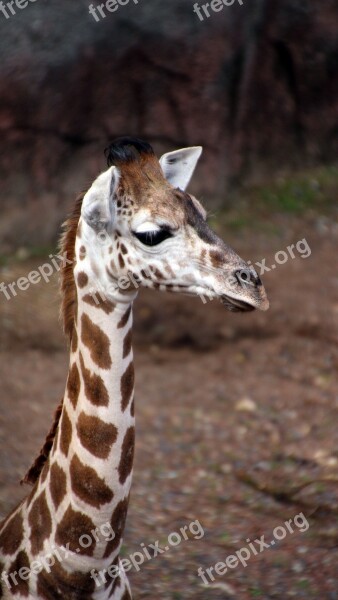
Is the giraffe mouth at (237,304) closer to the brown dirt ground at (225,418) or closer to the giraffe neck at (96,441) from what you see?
the giraffe neck at (96,441)

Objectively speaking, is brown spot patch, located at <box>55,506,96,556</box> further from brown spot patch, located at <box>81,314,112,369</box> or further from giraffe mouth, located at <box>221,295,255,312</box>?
giraffe mouth, located at <box>221,295,255,312</box>

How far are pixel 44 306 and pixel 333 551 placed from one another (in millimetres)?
2784

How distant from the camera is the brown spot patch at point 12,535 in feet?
12.0

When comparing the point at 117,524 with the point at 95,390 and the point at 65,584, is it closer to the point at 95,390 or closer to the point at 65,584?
the point at 65,584

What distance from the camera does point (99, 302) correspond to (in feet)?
10.7

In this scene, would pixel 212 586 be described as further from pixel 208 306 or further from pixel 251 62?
pixel 251 62

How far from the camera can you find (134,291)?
3.26m

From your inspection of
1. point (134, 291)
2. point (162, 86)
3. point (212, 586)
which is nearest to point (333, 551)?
point (212, 586)

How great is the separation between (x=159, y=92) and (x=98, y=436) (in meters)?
4.59

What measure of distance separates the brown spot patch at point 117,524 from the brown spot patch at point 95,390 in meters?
0.36

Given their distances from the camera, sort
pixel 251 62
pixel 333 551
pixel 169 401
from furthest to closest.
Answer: pixel 251 62, pixel 169 401, pixel 333 551
